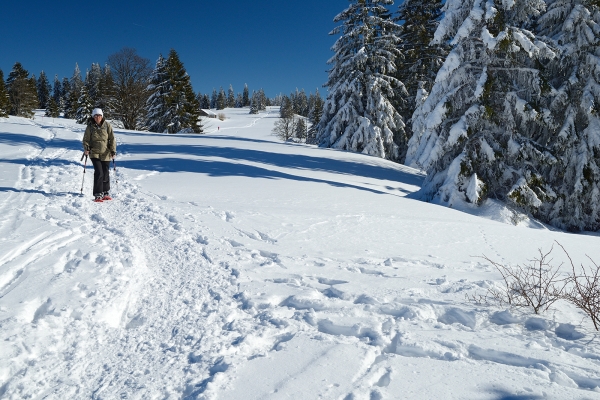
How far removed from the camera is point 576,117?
10.8 meters

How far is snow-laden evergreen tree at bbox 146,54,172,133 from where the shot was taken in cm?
2747

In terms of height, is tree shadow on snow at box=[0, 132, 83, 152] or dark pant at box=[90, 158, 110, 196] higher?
tree shadow on snow at box=[0, 132, 83, 152]

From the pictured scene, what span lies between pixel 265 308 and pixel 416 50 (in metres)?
20.6

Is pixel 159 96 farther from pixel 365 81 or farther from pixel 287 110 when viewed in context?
pixel 287 110

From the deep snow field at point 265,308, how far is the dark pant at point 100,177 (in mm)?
491

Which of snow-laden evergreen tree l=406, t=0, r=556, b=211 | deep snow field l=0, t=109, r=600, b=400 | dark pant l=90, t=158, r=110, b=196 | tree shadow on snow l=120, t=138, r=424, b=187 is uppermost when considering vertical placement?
snow-laden evergreen tree l=406, t=0, r=556, b=211

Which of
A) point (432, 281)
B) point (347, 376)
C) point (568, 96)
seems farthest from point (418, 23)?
point (347, 376)

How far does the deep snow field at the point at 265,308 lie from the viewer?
223 centimetres

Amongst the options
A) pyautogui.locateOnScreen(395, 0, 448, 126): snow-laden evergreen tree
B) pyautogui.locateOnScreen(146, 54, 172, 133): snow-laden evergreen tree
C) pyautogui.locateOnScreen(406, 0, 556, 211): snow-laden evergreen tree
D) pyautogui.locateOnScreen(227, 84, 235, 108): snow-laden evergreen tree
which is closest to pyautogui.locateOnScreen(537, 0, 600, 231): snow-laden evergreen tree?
pyautogui.locateOnScreen(406, 0, 556, 211): snow-laden evergreen tree

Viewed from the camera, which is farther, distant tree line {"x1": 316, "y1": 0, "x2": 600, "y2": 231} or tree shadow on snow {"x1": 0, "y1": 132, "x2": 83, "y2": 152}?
tree shadow on snow {"x1": 0, "y1": 132, "x2": 83, "y2": 152}

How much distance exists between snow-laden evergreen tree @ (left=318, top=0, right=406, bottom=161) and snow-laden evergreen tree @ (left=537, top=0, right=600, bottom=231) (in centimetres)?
815

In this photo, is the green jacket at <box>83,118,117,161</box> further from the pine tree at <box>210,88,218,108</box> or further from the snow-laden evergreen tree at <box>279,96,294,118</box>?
the pine tree at <box>210,88,218,108</box>

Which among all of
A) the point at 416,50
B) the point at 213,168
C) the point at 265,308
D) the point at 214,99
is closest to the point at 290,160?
the point at 213,168

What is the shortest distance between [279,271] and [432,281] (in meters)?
1.73
